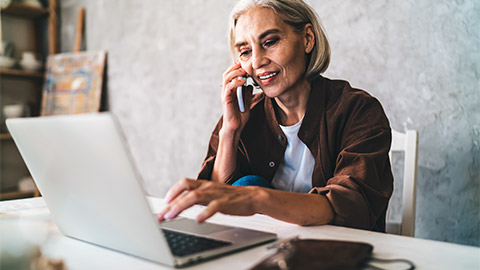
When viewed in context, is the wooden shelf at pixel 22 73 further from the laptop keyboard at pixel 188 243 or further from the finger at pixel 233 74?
the laptop keyboard at pixel 188 243

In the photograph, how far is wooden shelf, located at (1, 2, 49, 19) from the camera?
3381mm

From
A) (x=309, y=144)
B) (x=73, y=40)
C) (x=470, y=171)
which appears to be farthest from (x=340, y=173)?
(x=73, y=40)

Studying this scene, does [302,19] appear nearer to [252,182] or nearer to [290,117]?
[290,117]

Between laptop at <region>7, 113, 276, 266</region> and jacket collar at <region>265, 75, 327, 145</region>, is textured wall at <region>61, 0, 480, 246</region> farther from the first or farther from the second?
laptop at <region>7, 113, 276, 266</region>

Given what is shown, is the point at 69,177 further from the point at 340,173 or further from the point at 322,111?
the point at 322,111

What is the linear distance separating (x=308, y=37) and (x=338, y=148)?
42 cm

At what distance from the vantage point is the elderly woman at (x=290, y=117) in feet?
4.01

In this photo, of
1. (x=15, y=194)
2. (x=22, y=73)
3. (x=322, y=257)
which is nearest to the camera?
(x=322, y=257)

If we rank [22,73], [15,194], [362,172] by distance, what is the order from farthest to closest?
1. [22,73]
2. [15,194]
3. [362,172]

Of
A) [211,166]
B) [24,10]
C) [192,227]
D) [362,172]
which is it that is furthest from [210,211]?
[24,10]

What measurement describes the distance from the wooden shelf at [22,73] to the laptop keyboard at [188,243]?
10.2 feet

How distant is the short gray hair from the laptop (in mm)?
816

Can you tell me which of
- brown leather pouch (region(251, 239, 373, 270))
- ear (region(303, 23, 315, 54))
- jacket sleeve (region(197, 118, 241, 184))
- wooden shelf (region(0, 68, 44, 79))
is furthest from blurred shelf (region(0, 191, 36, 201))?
brown leather pouch (region(251, 239, 373, 270))

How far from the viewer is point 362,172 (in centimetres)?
108
